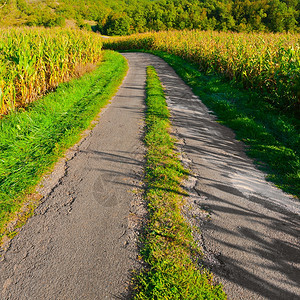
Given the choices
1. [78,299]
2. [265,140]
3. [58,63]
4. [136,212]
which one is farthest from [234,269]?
[58,63]

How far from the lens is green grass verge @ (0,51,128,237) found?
3479 millimetres

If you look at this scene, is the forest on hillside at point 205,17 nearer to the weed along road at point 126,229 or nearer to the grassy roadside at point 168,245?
the weed along road at point 126,229

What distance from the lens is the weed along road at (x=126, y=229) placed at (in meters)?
2.24

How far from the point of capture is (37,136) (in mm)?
5098

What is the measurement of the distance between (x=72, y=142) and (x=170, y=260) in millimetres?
3613

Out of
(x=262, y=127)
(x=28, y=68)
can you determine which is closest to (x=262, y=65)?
(x=262, y=127)

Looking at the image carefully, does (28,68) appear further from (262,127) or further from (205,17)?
(205,17)

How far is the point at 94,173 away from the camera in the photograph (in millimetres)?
4031

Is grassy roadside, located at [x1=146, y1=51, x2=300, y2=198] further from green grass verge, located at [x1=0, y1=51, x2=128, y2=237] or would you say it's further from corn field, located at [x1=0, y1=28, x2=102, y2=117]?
corn field, located at [x1=0, y1=28, x2=102, y2=117]

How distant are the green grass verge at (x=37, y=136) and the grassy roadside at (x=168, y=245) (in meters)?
1.87

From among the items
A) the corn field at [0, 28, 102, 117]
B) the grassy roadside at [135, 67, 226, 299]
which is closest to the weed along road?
the grassy roadside at [135, 67, 226, 299]

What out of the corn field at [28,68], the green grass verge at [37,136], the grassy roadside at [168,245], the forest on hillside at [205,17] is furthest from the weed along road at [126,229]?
the forest on hillside at [205,17]

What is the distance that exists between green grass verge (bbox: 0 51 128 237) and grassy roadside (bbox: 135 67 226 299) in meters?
1.87

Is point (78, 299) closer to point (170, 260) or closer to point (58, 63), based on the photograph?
point (170, 260)
